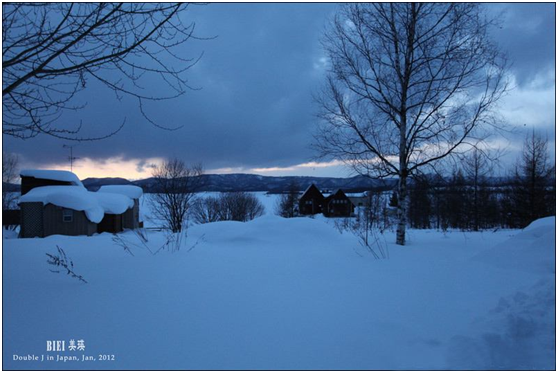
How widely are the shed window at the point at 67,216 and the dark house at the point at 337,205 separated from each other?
120 feet

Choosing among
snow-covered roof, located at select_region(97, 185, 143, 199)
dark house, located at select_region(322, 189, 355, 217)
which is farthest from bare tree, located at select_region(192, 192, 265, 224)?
dark house, located at select_region(322, 189, 355, 217)

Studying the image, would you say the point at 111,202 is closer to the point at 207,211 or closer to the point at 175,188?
the point at 175,188

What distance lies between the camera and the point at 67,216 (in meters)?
19.2

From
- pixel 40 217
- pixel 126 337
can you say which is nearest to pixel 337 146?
pixel 126 337

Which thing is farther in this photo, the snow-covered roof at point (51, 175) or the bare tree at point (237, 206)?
the bare tree at point (237, 206)

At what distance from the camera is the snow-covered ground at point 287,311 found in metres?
2.10

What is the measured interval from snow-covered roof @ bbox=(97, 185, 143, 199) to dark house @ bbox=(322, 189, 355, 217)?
100ft

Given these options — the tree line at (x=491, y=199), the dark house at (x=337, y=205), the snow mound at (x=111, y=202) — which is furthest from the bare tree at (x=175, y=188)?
the dark house at (x=337, y=205)

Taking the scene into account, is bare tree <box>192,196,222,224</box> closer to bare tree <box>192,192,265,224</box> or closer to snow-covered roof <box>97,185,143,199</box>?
bare tree <box>192,192,265,224</box>

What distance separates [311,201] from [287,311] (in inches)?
1723

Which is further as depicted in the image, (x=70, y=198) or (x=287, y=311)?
(x=70, y=198)

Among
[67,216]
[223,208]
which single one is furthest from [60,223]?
[223,208]

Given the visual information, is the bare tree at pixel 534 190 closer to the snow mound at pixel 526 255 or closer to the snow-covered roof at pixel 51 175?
the snow mound at pixel 526 255

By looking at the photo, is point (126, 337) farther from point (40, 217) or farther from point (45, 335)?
point (40, 217)
